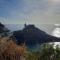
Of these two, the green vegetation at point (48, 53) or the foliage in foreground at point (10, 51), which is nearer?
the foliage in foreground at point (10, 51)

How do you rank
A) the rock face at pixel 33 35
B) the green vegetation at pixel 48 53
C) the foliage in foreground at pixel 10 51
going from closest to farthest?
the foliage in foreground at pixel 10 51, the green vegetation at pixel 48 53, the rock face at pixel 33 35

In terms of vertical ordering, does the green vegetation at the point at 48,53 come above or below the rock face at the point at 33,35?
below

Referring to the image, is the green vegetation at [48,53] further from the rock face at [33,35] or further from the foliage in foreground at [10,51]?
the rock face at [33,35]

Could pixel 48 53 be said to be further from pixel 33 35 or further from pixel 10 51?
pixel 33 35

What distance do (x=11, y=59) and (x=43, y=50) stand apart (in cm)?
115

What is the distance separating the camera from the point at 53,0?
562 centimetres

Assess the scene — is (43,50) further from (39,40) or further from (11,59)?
(39,40)

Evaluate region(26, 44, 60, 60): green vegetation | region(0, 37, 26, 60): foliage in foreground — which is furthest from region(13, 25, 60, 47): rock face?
region(0, 37, 26, 60): foliage in foreground

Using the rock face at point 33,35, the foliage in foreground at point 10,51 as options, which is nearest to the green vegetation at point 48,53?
the foliage in foreground at point 10,51

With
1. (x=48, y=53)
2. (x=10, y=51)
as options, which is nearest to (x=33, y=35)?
(x=48, y=53)

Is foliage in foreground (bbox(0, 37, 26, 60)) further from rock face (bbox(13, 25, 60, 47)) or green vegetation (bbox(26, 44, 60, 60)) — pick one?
rock face (bbox(13, 25, 60, 47))

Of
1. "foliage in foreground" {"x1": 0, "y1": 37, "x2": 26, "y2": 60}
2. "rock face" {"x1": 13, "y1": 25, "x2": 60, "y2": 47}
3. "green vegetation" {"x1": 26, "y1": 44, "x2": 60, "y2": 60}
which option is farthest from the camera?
"rock face" {"x1": 13, "y1": 25, "x2": 60, "y2": 47}

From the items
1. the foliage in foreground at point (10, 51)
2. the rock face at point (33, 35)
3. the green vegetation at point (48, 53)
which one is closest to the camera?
the foliage in foreground at point (10, 51)

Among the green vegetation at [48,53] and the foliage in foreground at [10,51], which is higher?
the foliage in foreground at [10,51]
